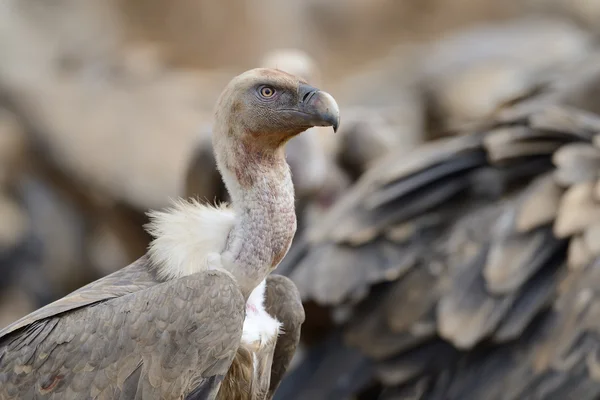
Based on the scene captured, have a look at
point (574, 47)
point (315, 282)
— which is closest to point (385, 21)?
point (574, 47)

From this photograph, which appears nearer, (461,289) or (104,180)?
(461,289)

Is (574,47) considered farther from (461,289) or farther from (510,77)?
(461,289)

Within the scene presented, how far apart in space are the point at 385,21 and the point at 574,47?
180 inches

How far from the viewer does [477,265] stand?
3891 millimetres

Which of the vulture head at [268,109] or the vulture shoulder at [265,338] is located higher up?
the vulture head at [268,109]

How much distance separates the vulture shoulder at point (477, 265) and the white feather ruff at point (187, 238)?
47.0 inches

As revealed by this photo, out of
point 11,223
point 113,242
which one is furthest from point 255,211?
point 11,223

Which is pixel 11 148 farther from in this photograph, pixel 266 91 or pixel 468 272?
pixel 266 91

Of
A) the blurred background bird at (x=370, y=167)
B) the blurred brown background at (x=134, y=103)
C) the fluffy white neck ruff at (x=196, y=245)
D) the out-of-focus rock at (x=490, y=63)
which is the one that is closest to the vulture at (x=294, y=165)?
the blurred background bird at (x=370, y=167)

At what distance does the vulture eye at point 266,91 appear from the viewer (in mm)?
2686

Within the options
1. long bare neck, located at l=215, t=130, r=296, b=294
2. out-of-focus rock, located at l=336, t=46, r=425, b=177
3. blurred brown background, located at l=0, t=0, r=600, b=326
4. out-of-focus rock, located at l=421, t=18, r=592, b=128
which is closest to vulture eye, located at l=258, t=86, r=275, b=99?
long bare neck, located at l=215, t=130, r=296, b=294

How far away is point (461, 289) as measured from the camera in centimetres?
382

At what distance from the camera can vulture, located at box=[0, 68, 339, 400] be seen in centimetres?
258

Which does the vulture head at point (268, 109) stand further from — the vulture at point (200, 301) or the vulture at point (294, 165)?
the vulture at point (294, 165)
